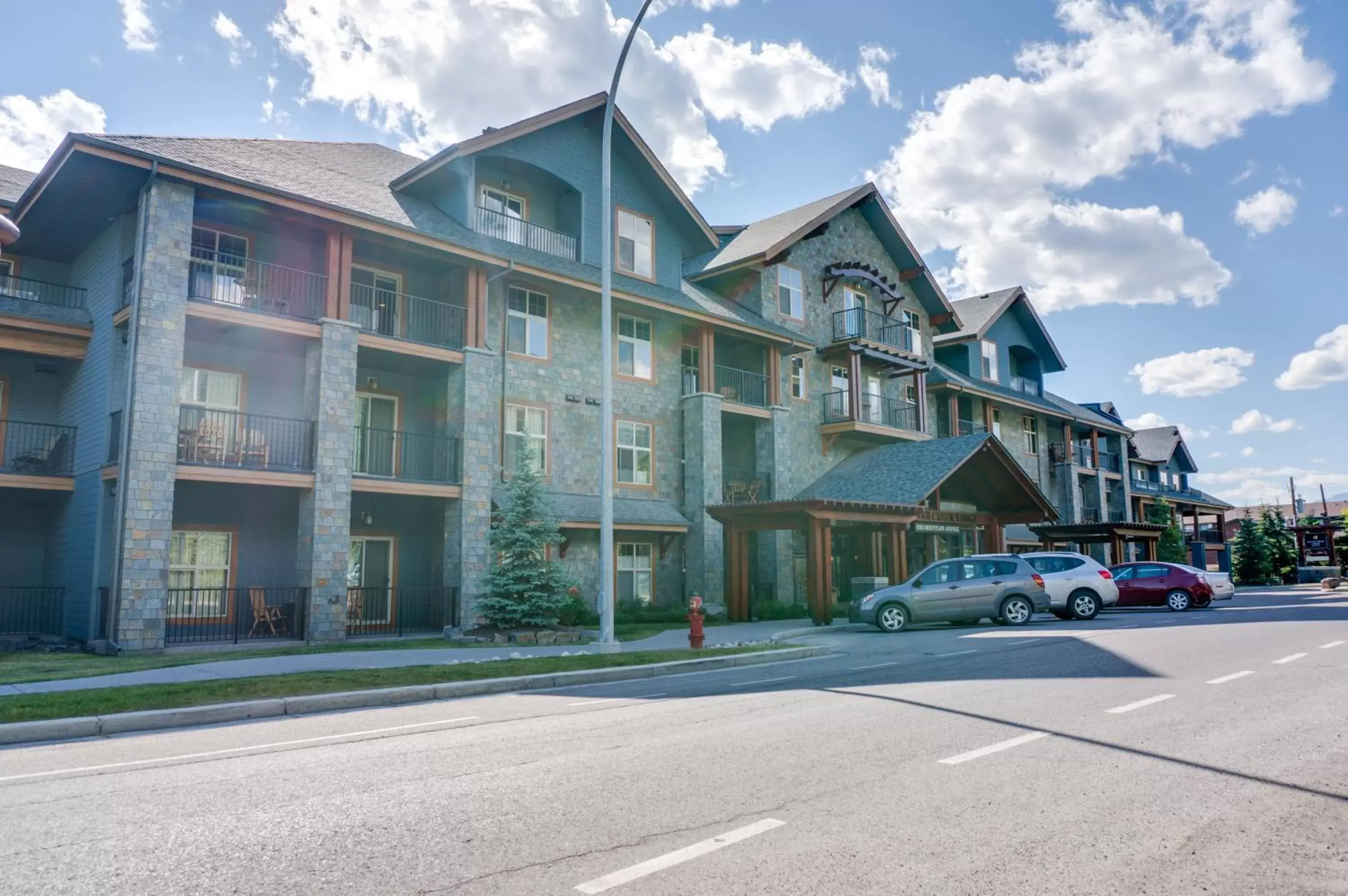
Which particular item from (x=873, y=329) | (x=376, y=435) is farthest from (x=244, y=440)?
(x=873, y=329)

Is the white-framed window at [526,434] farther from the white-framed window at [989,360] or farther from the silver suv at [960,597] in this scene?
the white-framed window at [989,360]

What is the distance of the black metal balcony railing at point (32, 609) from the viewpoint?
19234 millimetres

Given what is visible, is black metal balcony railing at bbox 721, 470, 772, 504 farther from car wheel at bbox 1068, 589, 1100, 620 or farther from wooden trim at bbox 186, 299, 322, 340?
→ wooden trim at bbox 186, 299, 322, 340

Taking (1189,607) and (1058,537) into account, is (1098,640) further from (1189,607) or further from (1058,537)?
(1058,537)

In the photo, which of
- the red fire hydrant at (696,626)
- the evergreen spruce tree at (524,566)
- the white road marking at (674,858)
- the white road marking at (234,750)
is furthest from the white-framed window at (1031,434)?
the white road marking at (674,858)

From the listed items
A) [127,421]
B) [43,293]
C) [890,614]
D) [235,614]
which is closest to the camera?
[127,421]

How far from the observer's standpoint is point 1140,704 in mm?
9117

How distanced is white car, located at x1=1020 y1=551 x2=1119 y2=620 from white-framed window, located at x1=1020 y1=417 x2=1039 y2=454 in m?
23.8

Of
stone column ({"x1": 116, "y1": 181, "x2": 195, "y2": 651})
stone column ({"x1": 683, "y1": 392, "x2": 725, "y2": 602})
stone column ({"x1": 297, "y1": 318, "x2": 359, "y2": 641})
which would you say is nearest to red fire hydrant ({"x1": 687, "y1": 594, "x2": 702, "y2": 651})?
stone column ({"x1": 297, "y1": 318, "x2": 359, "y2": 641})

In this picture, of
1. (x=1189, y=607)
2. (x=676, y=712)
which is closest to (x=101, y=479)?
(x=676, y=712)

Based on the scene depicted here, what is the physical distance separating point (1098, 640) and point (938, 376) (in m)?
24.6

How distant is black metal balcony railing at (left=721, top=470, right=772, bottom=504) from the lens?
29797 mm

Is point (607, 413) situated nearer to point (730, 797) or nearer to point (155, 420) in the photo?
point (155, 420)

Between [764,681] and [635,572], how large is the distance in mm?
14248
